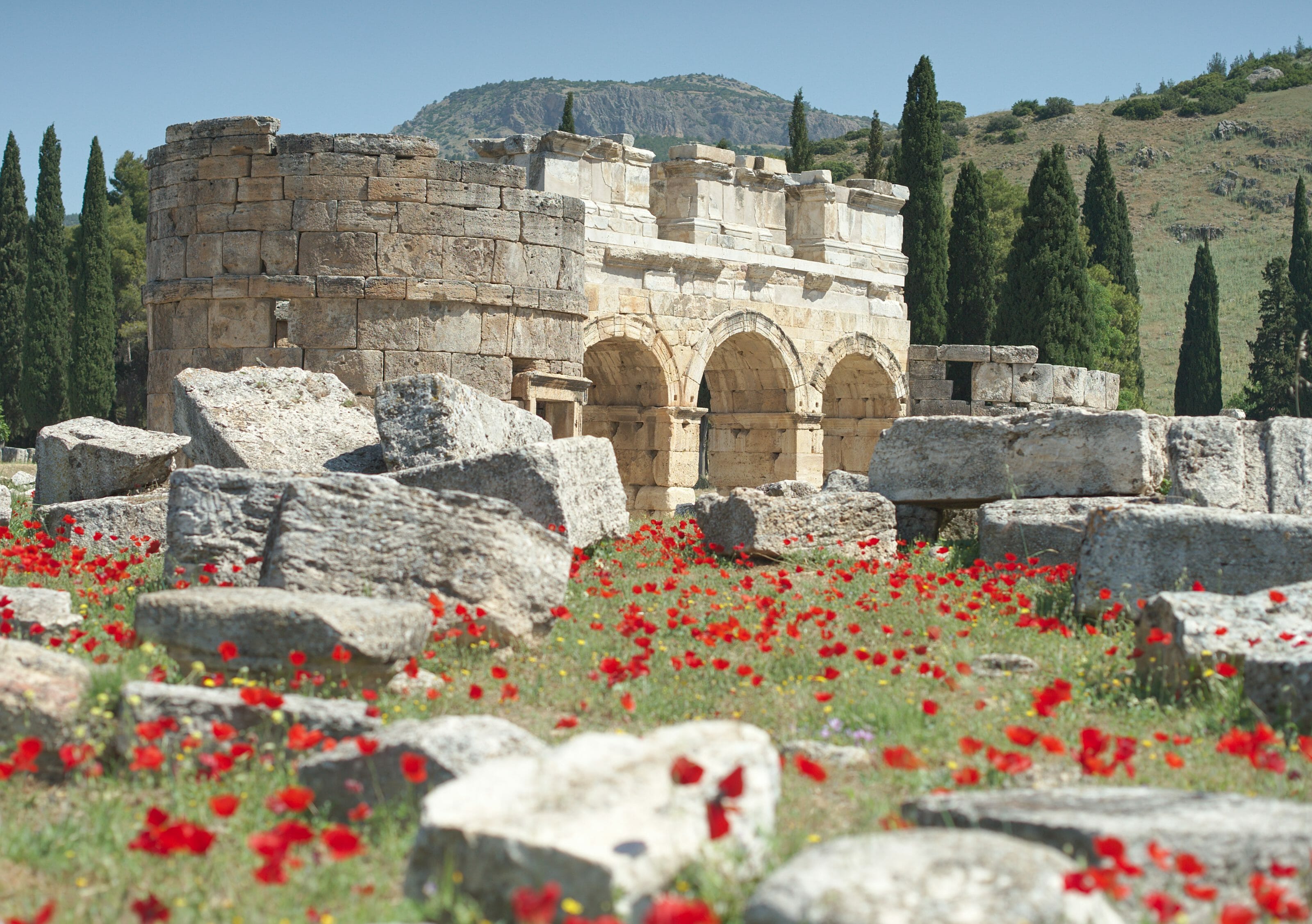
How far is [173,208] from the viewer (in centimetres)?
1165

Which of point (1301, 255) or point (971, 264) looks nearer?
point (971, 264)

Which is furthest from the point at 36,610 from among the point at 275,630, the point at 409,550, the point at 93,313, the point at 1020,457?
the point at 93,313

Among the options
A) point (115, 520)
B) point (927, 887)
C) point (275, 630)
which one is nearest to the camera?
point (927, 887)

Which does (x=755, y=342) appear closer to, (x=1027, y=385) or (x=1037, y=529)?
(x=1027, y=385)

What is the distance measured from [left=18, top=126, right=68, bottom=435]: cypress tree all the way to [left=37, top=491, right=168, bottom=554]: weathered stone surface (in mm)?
26809

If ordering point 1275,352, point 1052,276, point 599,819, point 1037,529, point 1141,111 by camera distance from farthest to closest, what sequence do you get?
point 1141,111 < point 1275,352 < point 1052,276 < point 1037,529 < point 599,819

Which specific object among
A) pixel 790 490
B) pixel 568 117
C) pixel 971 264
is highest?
pixel 568 117

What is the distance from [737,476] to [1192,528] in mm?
13658

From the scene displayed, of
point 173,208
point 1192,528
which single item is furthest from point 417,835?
point 173,208

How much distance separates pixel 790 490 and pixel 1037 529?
65.9 inches

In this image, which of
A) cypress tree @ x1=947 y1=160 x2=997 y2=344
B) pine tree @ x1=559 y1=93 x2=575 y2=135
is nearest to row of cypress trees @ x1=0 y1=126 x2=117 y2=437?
pine tree @ x1=559 y1=93 x2=575 y2=135

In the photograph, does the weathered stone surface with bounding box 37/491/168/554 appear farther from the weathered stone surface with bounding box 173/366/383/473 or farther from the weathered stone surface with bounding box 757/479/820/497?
the weathered stone surface with bounding box 757/479/820/497

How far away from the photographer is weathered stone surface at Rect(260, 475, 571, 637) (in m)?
5.44

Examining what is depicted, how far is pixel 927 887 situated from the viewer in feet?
8.30
